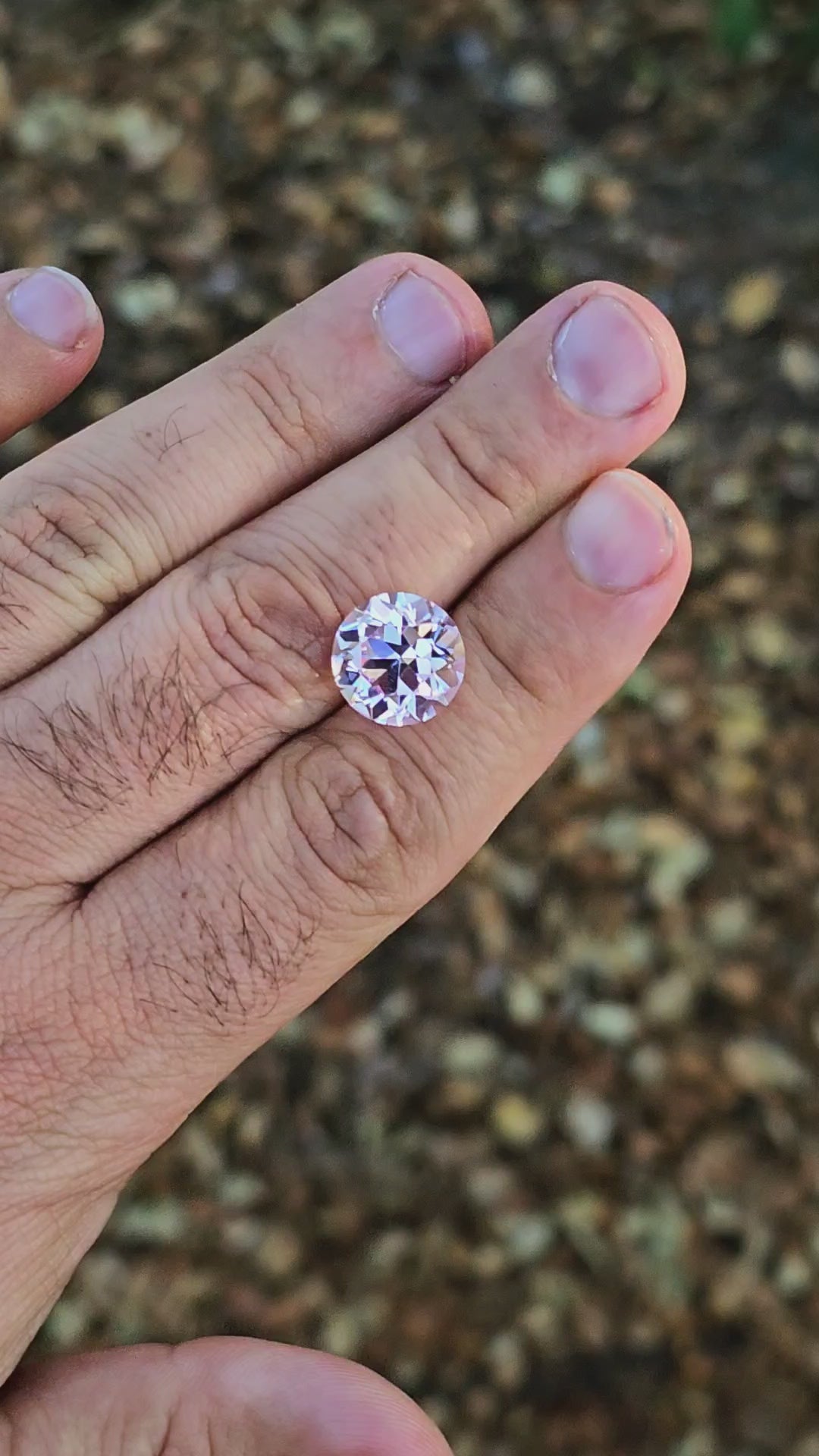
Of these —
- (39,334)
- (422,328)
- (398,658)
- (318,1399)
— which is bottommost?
(318,1399)

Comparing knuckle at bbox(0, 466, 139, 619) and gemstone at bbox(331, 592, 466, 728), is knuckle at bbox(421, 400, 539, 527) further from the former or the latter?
knuckle at bbox(0, 466, 139, 619)

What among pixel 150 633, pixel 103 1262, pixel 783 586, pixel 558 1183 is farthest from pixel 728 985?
pixel 150 633

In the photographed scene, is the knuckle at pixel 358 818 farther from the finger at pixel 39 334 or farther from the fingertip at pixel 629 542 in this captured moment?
the finger at pixel 39 334

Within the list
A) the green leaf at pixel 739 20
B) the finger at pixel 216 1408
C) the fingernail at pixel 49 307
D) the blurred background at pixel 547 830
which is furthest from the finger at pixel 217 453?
the green leaf at pixel 739 20

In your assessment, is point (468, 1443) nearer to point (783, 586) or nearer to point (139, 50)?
point (783, 586)

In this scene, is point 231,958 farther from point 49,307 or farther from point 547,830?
point 547,830

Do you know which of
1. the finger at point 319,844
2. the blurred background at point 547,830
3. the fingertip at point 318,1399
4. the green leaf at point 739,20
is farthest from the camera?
the green leaf at point 739,20

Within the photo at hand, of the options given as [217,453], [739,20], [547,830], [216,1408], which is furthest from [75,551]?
A: [739,20]
